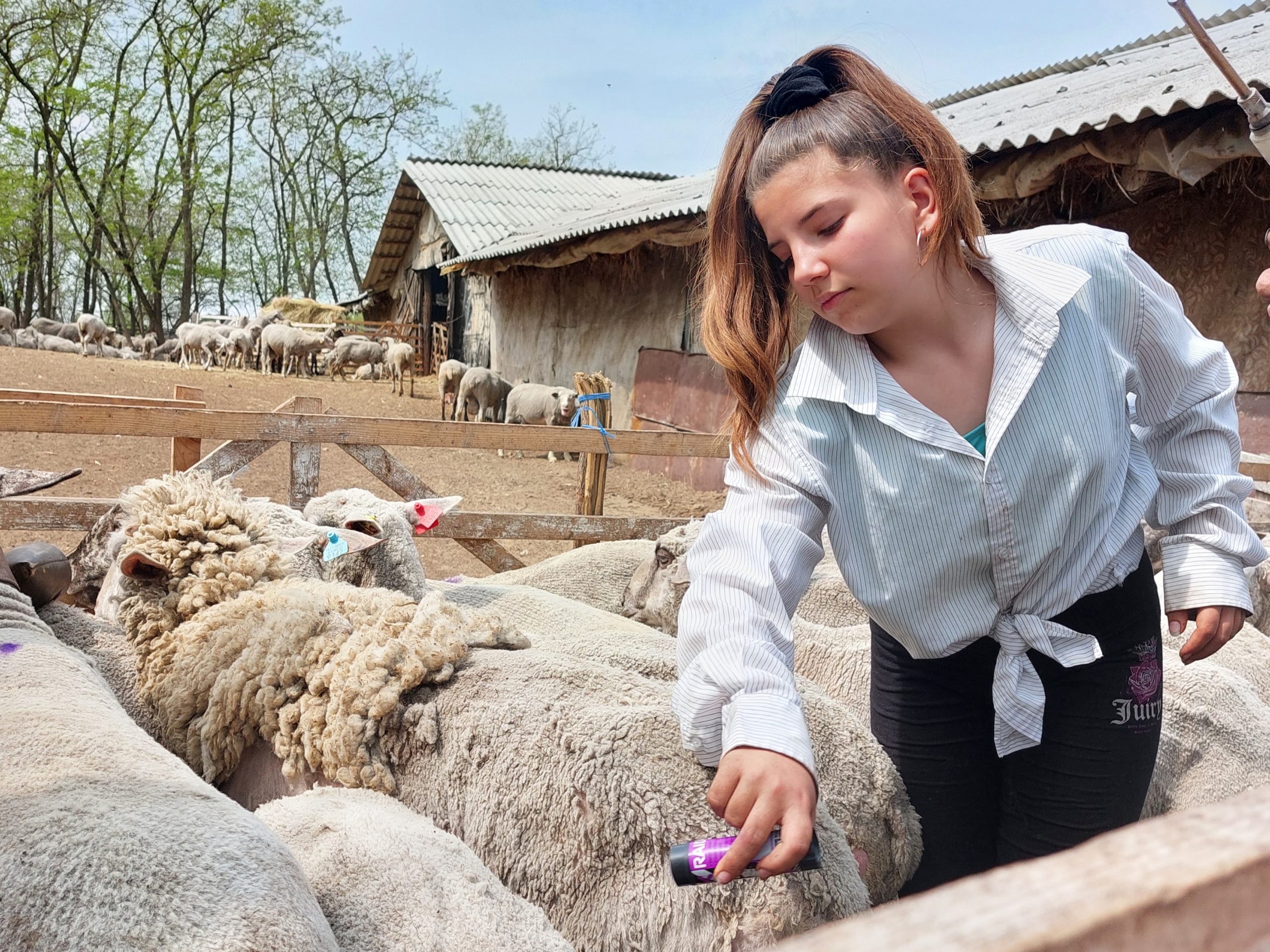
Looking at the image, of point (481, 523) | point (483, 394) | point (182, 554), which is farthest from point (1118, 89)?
point (483, 394)

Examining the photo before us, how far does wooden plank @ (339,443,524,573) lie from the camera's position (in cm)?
436

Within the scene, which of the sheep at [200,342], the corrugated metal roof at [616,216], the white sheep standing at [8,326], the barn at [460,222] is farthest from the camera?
the white sheep standing at [8,326]

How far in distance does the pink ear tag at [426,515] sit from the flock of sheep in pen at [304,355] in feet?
28.9

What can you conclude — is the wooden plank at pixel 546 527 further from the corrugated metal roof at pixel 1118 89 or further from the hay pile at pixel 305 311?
the hay pile at pixel 305 311

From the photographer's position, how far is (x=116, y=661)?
2432 mm

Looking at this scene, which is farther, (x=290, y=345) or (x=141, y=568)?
(x=290, y=345)

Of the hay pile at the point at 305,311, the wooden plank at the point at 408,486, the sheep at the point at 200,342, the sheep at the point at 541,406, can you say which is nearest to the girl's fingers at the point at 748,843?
the wooden plank at the point at 408,486

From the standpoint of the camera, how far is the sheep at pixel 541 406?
42.3 feet

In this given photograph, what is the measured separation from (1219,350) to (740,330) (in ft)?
2.68

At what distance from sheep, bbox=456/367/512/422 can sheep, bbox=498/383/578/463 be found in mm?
1389

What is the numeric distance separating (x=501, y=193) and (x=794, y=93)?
21233 millimetres

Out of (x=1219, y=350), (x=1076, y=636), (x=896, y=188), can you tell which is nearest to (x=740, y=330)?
(x=896, y=188)

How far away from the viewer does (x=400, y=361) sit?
21.0 metres

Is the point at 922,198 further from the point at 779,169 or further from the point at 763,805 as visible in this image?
the point at 763,805
